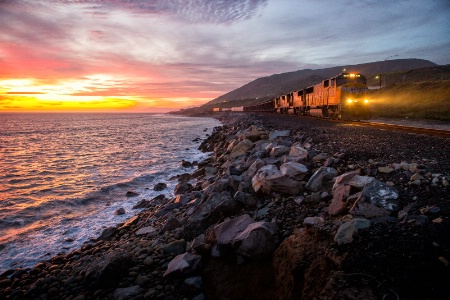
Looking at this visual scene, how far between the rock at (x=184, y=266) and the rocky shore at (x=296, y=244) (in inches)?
0.6

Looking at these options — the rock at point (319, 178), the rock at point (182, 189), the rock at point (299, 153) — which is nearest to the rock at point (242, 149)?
the rock at point (182, 189)

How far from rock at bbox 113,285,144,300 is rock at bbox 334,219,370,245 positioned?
3085mm

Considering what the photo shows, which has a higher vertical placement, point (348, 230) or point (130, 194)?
point (348, 230)

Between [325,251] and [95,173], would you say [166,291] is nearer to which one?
[325,251]

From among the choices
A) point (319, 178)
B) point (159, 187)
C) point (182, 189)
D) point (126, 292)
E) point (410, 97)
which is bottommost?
point (159, 187)

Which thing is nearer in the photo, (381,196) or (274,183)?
(381,196)

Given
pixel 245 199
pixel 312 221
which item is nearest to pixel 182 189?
pixel 245 199

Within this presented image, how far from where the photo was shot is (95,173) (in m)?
16.1

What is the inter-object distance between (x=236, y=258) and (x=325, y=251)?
1.50 m

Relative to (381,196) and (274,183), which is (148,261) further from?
(381,196)

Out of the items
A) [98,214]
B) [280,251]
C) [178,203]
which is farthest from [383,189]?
[98,214]

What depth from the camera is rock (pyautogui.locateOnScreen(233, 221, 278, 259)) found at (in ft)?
12.7

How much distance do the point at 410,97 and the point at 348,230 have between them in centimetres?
4585

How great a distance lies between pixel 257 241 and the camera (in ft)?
12.9
